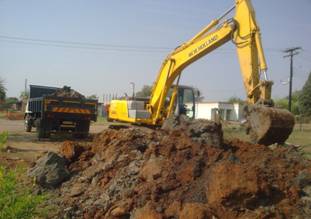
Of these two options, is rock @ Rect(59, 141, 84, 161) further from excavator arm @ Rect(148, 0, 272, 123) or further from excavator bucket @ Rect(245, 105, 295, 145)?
excavator arm @ Rect(148, 0, 272, 123)

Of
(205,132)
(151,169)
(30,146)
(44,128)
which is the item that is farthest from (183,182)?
(44,128)

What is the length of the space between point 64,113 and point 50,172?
816cm

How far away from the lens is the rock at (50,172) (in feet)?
24.4

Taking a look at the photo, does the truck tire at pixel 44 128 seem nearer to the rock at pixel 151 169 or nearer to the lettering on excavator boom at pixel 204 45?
the lettering on excavator boom at pixel 204 45

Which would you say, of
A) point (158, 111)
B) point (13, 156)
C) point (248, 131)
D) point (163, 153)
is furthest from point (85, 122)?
point (163, 153)

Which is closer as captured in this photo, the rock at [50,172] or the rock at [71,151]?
the rock at [50,172]

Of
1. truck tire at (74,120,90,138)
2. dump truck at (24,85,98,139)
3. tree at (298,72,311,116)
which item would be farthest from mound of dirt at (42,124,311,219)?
tree at (298,72,311,116)

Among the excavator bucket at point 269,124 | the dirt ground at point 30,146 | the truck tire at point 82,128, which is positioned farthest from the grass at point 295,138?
the dirt ground at point 30,146

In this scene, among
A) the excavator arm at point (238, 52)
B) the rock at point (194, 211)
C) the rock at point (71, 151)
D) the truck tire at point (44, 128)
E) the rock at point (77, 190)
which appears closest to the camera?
the rock at point (194, 211)

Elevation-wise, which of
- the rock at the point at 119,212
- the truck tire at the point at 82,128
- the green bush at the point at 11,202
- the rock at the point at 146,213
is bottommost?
the rock at the point at 119,212

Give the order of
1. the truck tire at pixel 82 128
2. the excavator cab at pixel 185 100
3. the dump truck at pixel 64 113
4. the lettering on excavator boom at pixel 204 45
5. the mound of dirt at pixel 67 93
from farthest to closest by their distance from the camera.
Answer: the mound of dirt at pixel 67 93 → the truck tire at pixel 82 128 → the excavator cab at pixel 185 100 → the dump truck at pixel 64 113 → the lettering on excavator boom at pixel 204 45

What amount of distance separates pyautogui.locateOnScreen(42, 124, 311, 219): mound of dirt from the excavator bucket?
556 millimetres

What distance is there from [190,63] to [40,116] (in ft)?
21.4

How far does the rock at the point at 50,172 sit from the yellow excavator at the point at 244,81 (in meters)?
4.31
